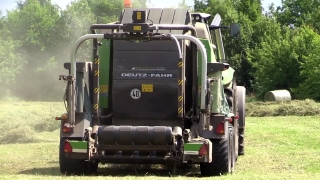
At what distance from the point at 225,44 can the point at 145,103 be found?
146 ft

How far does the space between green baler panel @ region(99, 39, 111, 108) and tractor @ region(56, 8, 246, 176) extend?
2 centimetres

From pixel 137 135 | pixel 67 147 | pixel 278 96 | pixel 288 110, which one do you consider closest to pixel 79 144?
pixel 67 147

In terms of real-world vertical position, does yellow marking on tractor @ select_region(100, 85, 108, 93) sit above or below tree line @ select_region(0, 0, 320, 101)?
below

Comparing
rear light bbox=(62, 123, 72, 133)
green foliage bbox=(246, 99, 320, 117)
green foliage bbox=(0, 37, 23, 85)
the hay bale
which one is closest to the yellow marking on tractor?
rear light bbox=(62, 123, 72, 133)

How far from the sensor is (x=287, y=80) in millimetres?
45656

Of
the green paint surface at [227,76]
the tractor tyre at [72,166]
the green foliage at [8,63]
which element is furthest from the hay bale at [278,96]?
the green foliage at [8,63]

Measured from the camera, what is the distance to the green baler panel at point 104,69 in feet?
38.2

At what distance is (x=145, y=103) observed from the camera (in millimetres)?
11578

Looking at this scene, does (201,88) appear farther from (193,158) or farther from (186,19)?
(186,19)

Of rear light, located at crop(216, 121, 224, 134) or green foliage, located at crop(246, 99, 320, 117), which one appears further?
green foliage, located at crop(246, 99, 320, 117)

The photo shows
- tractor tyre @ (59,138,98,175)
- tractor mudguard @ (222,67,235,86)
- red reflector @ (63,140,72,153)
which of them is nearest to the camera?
red reflector @ (63,140,72,153)

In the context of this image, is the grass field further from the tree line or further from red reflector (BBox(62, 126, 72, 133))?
the tree line

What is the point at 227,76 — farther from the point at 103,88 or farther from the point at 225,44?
the point at 225,44

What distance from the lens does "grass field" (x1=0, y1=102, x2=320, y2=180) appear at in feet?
38.1
